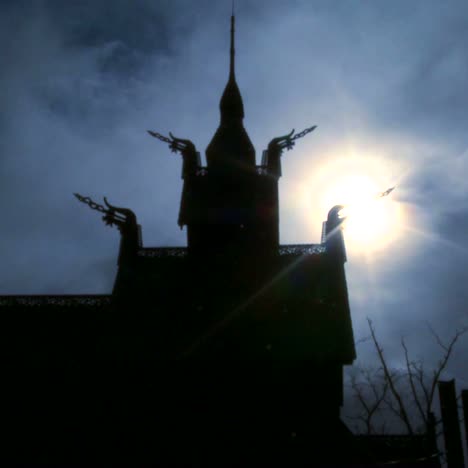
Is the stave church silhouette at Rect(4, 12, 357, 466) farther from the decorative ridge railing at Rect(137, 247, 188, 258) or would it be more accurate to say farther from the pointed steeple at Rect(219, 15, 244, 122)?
the pointed steeple at Rect(219, 15, 244, 122)

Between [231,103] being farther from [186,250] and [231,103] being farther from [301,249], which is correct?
[301,249]

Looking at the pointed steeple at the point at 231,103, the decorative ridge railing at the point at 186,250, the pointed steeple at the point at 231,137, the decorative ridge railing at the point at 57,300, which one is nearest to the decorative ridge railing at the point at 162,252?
the decorative ridge railing at the point at 186,250

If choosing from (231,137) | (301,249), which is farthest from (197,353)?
(231,137)

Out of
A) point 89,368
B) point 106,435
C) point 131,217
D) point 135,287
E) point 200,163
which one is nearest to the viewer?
point 106,435

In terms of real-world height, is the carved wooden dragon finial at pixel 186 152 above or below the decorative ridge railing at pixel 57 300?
above

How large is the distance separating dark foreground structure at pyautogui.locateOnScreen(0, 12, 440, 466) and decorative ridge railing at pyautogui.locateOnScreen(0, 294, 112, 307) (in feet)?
0.21

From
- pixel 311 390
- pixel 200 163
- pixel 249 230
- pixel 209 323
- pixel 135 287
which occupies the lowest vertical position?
pixel 311 390

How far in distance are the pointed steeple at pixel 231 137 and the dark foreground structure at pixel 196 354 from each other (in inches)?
130

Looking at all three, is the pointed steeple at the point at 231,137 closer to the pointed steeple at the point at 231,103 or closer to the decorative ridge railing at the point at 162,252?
the pointed steeple at the point at 231,103

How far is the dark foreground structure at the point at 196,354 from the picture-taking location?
53.1 ft

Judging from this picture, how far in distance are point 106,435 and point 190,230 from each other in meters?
10.6

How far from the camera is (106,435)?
16.5 meters

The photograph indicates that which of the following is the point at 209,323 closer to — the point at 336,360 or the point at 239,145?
the point at 336,360

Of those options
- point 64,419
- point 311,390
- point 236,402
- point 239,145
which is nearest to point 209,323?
point 236,402
